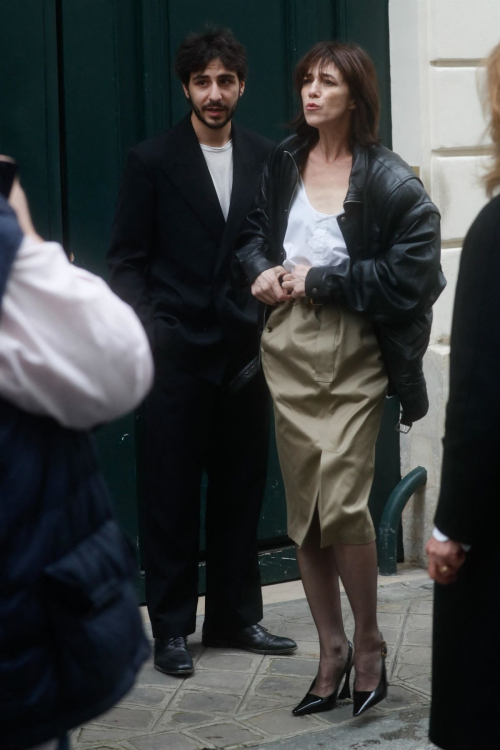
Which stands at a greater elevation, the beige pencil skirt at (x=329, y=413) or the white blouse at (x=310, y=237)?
the white blouse at (x=310, y=237)

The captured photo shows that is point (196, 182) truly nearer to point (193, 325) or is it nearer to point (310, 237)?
point (193, 325)

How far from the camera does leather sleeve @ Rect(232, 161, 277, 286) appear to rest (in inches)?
149

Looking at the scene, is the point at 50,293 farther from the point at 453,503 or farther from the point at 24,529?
the point at 453,503

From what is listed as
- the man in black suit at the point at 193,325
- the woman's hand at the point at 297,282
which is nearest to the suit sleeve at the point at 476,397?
the woman's hand at the point at 297,282

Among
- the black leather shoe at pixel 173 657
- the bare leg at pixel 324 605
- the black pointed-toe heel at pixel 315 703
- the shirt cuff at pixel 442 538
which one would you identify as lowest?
the black leather shoe at pixel 173 657

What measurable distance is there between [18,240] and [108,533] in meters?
0.47

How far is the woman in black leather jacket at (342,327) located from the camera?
3.48m

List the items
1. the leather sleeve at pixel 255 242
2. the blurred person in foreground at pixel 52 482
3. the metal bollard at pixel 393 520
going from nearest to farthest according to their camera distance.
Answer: the blurred person in foreground at pixel 52 482, the leather sleeve at pixel 255 242, the metal bollard at pixel 393 520

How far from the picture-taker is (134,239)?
4066mm

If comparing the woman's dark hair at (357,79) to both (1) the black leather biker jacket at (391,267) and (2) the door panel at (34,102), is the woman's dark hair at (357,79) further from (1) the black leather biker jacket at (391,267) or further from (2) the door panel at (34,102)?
(2) the door panel at (34,102)

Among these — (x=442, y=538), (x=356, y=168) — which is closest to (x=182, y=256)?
(x=356, y=168)

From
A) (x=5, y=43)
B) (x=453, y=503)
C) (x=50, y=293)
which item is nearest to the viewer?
(x=50, y=293)

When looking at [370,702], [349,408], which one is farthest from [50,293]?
[370,702]

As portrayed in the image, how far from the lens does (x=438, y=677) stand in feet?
7.46
